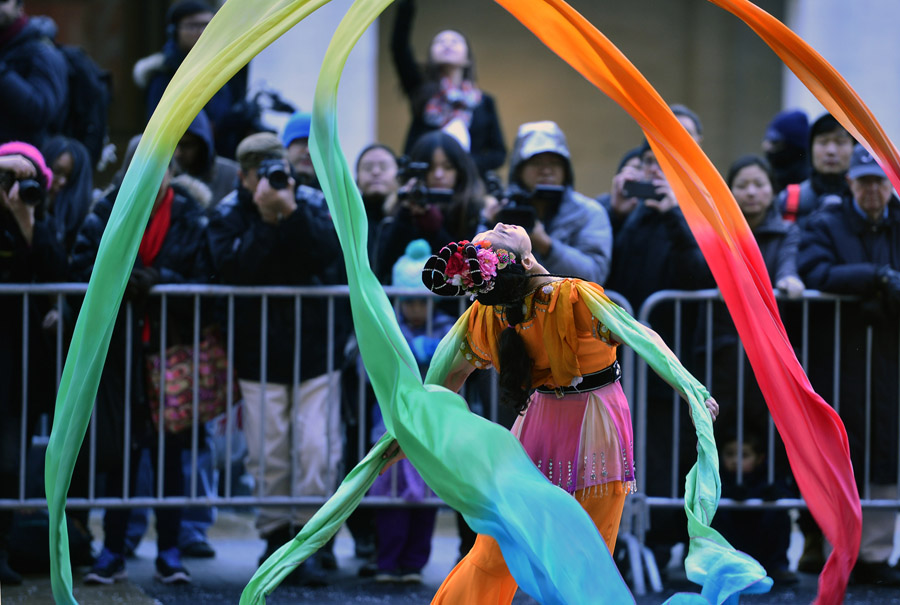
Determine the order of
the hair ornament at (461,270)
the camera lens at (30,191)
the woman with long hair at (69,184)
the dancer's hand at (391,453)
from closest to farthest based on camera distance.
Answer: the hair ornament at (461,270) < the dancer's hand at (391,453) < the camera lens at (30,191) < the woman with long hair at (69,184)

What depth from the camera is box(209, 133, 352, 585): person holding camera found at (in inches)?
246

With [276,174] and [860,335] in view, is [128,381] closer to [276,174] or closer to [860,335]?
[276,174]

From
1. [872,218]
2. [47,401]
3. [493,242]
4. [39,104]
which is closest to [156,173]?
[493,242]

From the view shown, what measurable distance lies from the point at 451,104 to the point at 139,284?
9.20 ft

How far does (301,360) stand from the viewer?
20.8 feet

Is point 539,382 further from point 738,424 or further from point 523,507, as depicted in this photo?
point 738,424

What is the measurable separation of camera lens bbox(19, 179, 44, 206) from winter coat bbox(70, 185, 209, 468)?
0.93 feet

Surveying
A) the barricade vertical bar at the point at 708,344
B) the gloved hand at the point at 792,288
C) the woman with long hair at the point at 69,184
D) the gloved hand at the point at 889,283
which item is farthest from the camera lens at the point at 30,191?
the gloved hand at the point at 889,283

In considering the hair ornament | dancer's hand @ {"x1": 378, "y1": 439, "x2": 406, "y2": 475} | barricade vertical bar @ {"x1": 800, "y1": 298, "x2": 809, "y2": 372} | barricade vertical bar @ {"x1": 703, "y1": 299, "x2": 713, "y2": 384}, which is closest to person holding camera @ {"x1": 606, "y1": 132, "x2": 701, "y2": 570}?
barricade vertical bar @ {"x1": 703, "y1": 299, "x2": 713, "y2": 384}

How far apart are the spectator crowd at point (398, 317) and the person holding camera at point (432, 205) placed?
11 millimetres

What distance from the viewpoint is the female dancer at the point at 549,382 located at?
4.36 meters

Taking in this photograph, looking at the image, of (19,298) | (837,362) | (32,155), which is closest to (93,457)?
(19,298)

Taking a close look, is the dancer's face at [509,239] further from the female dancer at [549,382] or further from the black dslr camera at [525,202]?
the black dslr camera at [525,202]

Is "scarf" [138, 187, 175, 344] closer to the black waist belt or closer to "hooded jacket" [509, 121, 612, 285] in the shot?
"hooded jacket" [509, 121, 612, 285]
